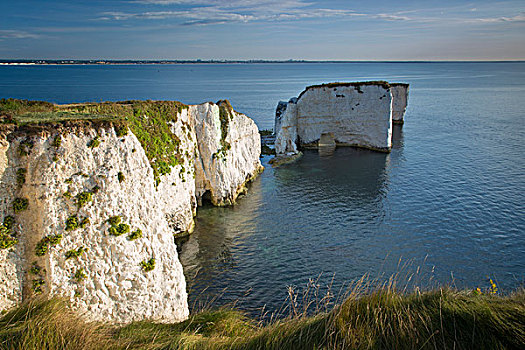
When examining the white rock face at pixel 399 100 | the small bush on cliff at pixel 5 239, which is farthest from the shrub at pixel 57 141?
the white rock face at pixel 399 100

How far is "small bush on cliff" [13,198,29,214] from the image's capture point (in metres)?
9.77

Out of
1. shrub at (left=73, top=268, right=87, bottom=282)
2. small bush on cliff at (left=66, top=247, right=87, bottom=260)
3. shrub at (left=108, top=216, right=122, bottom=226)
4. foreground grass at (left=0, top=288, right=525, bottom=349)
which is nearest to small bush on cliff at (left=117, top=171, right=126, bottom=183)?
shrub at (left=108, top=216, right=122, bottom=226)

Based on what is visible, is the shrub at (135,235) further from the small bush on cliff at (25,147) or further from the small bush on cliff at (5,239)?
the small bush on cliff at (25,147)

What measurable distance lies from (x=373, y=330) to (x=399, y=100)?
59.8 metres

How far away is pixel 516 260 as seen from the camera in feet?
59.1

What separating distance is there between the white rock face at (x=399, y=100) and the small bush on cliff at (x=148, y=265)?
5554 cm

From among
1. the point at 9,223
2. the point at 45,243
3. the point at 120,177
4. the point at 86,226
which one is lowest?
the point at 45,243

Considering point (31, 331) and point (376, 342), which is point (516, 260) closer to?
point (376, 342)

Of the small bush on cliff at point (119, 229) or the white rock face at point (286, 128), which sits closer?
the small bush on cliff at point (119, 229)

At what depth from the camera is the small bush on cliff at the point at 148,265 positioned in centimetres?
1164

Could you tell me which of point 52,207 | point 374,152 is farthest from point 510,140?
point 52,207

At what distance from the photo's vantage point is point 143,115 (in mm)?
18516

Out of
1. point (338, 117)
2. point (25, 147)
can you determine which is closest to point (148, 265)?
point (25, 147)

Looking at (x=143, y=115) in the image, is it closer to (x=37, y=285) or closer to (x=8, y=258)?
(x=8, y=258)
